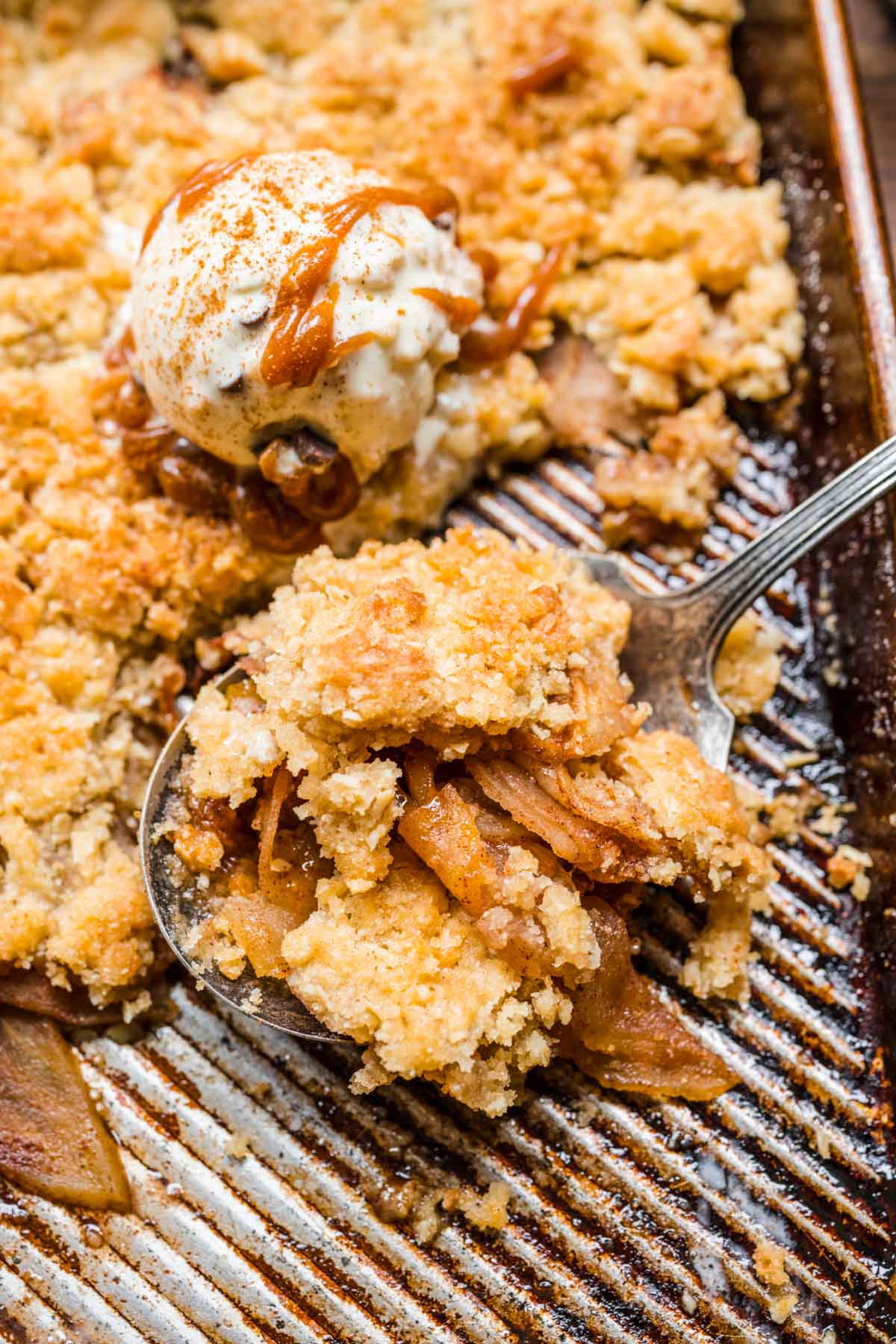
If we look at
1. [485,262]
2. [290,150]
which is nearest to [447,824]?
[485,262]

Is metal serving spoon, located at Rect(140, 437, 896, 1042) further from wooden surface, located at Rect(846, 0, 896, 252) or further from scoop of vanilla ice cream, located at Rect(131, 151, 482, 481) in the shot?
wooden surface, located at Rect(846, 0, 896, 252)

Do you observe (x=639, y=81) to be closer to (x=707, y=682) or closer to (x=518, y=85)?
(x=518, y=85)

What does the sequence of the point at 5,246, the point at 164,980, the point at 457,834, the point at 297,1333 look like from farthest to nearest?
the point at 5,246, the point at 164,980, the point at 297,1333, the point at 457,834

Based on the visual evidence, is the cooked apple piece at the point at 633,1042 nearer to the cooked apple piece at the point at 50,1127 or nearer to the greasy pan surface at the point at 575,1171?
the greasy pan surface at the point at 575,1171

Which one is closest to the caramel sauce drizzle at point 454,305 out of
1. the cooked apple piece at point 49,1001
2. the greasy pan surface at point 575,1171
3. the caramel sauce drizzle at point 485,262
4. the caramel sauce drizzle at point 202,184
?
the caramel sauce drizzle at point 485,262

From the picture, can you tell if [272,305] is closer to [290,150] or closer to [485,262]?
[290,150]

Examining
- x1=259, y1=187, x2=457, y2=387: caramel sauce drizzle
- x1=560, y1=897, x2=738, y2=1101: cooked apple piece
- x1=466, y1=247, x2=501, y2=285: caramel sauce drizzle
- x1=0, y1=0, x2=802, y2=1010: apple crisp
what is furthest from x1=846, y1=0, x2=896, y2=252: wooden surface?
x1=560, y1=897, x2=738, y2=1101: cooked apple piece

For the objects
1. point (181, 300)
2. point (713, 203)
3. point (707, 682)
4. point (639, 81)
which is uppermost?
point (639, 81)

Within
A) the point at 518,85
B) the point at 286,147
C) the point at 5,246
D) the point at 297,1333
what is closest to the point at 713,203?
the point at 518,85
